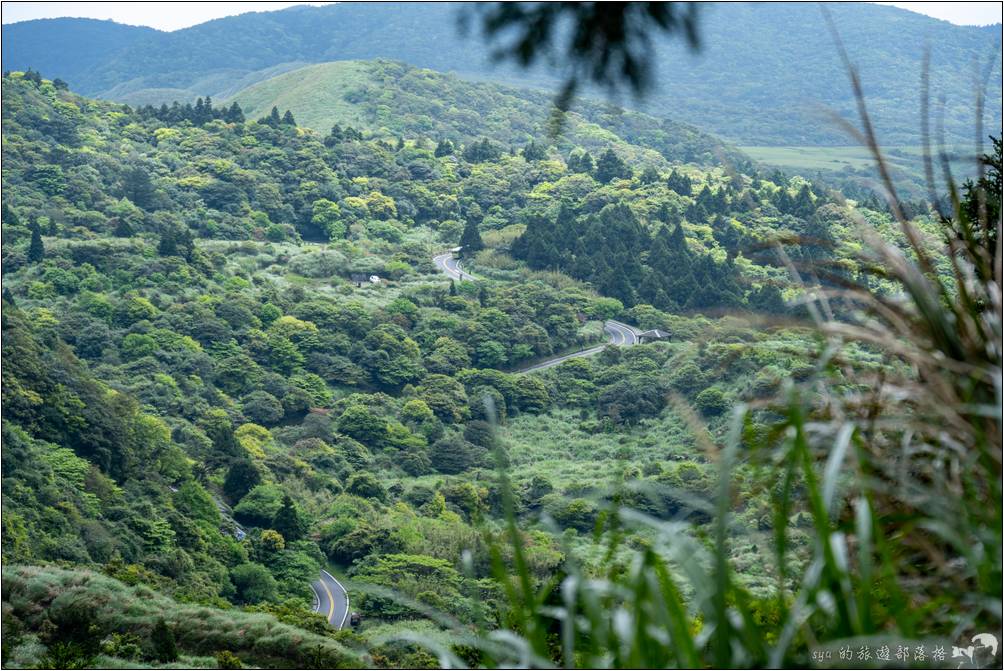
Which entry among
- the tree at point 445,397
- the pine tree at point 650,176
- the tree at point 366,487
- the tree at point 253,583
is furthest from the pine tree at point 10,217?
the pine tree at point 650,176

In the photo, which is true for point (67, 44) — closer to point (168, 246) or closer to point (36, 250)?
point (168, 246)

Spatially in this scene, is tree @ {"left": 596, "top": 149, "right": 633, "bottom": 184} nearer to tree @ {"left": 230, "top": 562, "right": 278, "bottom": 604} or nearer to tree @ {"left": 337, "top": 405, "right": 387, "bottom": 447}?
tree @ {"left": 337, "top": 405, "right": 387, "bottom": 447}

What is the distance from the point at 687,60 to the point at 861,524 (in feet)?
69.0

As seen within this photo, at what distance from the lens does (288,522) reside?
1745cm

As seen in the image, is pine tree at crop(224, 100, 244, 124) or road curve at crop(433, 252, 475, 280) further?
pine tree at crop(224, 100, 244, 124)

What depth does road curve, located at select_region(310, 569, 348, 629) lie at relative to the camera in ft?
47.9

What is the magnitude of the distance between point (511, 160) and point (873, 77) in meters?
12.2

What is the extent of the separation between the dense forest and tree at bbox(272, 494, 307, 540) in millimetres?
47

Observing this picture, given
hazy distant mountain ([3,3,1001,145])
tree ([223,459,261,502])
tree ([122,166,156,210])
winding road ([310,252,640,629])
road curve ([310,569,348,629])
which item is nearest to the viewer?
road curve ([310,569,348,629])

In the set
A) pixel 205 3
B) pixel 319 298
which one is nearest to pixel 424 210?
pixel 319 298

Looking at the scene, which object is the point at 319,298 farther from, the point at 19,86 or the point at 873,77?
the point at 873,77

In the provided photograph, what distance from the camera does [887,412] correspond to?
1351 millimetres

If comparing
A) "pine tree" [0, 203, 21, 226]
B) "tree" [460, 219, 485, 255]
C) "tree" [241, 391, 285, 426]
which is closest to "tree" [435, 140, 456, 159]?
"tree" [460, 219, 485, 255]

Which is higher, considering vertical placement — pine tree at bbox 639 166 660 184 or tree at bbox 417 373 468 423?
pine tree at bbox 639 166 660 184
